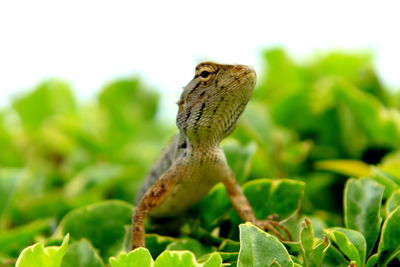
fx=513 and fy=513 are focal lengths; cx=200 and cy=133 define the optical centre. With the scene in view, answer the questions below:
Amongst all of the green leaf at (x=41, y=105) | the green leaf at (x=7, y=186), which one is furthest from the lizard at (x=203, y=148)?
the green leaf at (x=41, y=105)

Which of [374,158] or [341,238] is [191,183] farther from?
[374,158]

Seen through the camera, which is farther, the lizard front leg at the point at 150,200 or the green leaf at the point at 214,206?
the green leaf at the point at 214,206

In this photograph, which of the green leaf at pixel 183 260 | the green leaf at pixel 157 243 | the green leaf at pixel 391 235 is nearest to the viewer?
the green leaf at pixel 183 260

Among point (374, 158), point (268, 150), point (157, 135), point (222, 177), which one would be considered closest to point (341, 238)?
point (222, 177)

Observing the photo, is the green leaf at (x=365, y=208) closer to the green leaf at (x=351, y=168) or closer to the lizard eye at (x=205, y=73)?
the green leaf at (x=351, y=168)

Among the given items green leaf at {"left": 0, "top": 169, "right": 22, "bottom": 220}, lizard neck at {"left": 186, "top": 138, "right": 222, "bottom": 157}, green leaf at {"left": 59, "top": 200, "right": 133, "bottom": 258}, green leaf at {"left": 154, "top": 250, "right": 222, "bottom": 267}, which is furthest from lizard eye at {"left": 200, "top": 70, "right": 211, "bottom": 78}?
green leaf at {"left": 0, "top": 169, "right": 22, "bottom": 220}

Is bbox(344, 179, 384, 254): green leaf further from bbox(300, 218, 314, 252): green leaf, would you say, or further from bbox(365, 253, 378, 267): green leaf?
bbox(300, 218, 314, 252): green leaf

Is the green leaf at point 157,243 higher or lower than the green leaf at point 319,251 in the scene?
lower

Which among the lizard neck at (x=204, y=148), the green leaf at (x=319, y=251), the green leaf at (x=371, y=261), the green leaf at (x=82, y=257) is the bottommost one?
the green leaf at (x=371, y=261)
